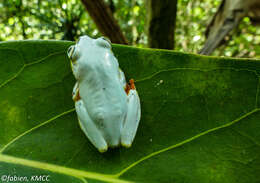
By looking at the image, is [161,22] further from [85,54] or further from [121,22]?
[121,22]

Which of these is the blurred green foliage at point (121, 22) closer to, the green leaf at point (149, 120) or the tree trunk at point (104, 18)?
the tree trunk at point (104, 18)

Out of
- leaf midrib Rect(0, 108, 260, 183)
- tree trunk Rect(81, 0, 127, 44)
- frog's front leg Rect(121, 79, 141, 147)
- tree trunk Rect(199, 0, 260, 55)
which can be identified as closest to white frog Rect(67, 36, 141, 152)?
frog's front leg Rect(121, 79, 141, 147)

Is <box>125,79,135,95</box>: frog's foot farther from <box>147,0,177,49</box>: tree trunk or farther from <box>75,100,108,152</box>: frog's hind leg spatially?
<box>147,0,177,49</box>: tree trunk

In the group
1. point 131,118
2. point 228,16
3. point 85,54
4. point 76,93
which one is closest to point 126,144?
point 131,118

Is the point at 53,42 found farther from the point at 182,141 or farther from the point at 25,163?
the point at 182,141

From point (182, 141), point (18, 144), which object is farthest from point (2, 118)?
point (182, 141)

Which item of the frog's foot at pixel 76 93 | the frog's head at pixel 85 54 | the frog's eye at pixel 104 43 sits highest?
Answer: the frog's eye at pixel 104 43

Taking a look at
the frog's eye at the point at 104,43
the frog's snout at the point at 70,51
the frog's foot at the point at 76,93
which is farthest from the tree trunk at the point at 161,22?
the frog's foot at the point at 76,93

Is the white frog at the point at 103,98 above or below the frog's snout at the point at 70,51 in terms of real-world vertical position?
below
